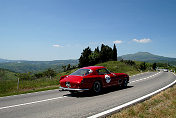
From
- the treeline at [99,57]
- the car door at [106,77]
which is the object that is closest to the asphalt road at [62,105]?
the car door at [106,77]

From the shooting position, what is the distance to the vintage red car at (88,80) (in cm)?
747

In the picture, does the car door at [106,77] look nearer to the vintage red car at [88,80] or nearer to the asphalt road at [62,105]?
the vintage red car at [88,80]

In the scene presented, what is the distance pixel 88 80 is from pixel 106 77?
145 cm

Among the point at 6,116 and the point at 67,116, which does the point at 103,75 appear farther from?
the point at 6,116

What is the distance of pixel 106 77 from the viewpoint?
342 inches

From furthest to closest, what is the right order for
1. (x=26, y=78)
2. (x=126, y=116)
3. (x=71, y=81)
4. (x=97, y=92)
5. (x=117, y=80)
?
(x=26, y=78) → (x=117, y=80) → (x=97, y=92) → (x=71, y=81) → (x=126, y=116)

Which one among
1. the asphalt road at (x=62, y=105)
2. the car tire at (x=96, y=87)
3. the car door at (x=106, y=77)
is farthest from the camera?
the car door at (x=106, y=77)

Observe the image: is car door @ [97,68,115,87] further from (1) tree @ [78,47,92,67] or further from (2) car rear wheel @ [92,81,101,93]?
(1) tree @ [78,47,92,67]

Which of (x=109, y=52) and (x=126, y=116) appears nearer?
(x=126, y=116)

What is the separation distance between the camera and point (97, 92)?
8.20 metres

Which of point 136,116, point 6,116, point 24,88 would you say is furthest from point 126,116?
point 24,88

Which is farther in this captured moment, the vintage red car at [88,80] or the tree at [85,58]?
the tree at [85,58]

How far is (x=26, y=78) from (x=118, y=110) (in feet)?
48.9

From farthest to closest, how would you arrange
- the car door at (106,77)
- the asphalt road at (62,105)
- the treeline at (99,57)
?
1. the treeline at (99,57)
2. the car door at (106,77)
3. the asphalt road at (62,105)
